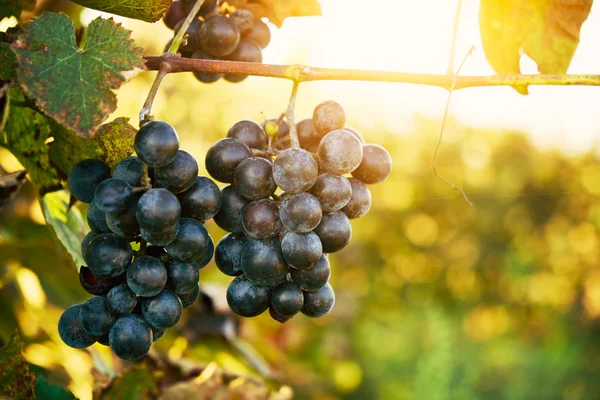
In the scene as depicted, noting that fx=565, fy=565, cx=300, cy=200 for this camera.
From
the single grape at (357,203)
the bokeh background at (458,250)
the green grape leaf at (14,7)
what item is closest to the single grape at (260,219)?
the single grape at (357,203)

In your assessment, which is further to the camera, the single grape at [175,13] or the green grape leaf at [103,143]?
the single grape at [175,13]

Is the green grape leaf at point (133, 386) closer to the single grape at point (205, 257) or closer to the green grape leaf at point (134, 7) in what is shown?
the single grape at point (205, 257)

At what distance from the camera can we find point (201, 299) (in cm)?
125

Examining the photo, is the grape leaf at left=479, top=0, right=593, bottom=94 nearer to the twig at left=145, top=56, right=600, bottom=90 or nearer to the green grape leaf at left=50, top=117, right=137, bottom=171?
the twig at left=145, top=56, right=600, bottom=90

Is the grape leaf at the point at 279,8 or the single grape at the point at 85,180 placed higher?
the grape leaf at the point at 279,8

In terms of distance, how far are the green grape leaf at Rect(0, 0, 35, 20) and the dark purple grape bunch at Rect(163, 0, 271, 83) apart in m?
0.19

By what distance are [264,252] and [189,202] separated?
109mm

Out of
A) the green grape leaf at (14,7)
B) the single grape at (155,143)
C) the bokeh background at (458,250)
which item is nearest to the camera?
the single grape at (155,143)

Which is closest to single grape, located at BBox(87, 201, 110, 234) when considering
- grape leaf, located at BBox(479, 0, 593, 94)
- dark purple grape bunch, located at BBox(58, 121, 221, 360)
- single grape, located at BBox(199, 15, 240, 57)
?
dark purple grape bunch, located at BBox(58, 121, 221, 360)

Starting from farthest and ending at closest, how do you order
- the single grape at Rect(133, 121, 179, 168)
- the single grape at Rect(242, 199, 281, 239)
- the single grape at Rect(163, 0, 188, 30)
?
the single grape at Rect(163, 0, 188, 30) < the single grape at Rect(242, 199, 281, 239) < the single grape at Rect(133, 121, 179, 168)

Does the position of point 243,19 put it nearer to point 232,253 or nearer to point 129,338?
point 232,253

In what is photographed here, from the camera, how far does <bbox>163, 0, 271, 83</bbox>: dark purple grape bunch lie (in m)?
0.82

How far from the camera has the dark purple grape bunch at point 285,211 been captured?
2.15 feet

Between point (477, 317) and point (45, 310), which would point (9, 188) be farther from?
point (477, 317)
